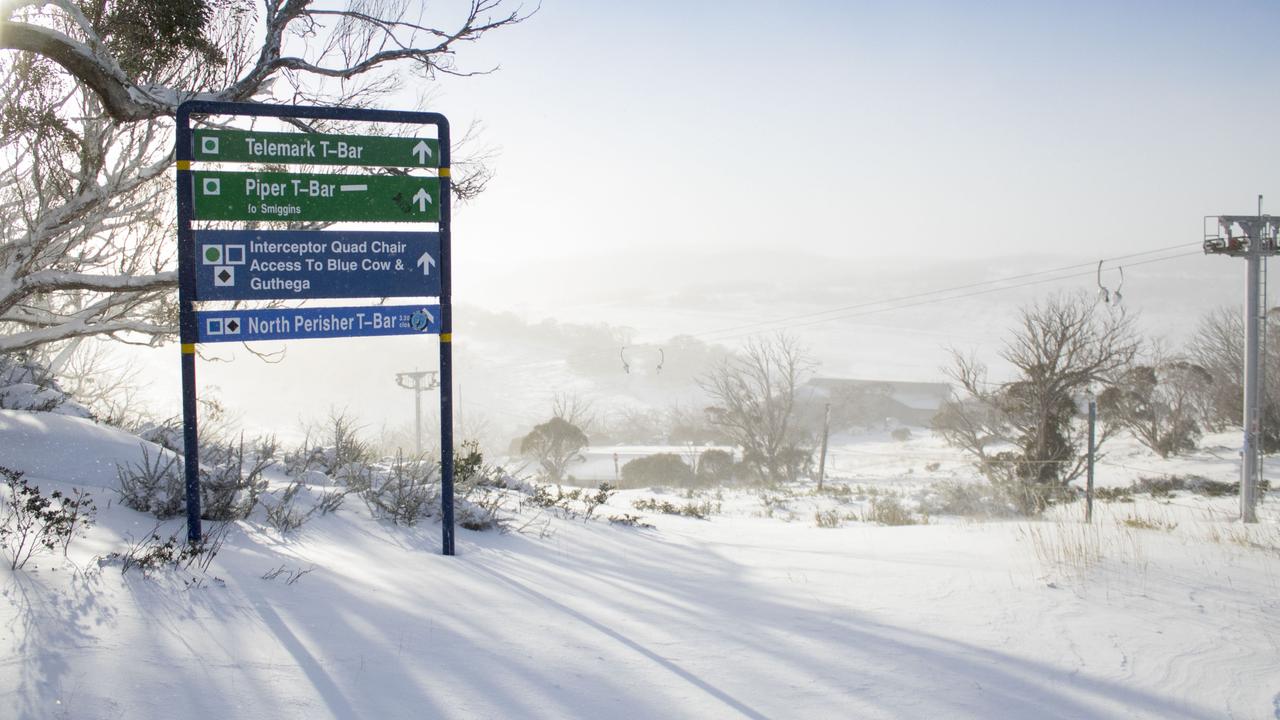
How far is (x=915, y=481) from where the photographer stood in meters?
30.6

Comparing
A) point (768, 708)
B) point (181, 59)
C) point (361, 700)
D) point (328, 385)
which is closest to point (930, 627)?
point (768, 708)

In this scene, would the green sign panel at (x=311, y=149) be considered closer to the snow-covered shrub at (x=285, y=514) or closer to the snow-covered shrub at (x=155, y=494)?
the snow-covered shrub at (x=155, y=494)

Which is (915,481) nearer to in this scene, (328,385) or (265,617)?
(265,617)

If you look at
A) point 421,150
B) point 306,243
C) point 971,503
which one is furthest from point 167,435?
point 971,503

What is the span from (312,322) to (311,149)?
112 cm

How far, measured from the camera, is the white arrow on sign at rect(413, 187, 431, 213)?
5184 mm

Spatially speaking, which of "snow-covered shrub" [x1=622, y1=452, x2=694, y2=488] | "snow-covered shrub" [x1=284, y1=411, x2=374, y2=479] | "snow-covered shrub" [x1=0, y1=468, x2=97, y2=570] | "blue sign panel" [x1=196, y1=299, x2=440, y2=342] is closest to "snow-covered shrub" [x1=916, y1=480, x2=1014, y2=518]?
"snow-covered shrub" [x1=284, y1=411, x2=374, y2=479]

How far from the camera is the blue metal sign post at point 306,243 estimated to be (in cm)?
473

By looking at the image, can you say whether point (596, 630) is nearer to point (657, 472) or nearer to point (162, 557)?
point (162, 557)

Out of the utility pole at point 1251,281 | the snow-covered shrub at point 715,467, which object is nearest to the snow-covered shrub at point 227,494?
the utility pole at point 1251,281

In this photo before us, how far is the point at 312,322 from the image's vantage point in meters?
4.95

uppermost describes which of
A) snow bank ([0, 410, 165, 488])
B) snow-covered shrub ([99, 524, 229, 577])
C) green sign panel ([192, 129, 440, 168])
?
green sign panel ([192, 129, 440, 168])

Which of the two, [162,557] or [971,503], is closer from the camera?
[162,557]

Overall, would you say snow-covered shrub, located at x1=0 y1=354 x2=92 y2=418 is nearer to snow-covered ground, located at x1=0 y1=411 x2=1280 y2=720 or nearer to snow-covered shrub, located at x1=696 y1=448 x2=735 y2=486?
snow-covered ground, located at x1=0 y1=411 x2=1280 y2=720
